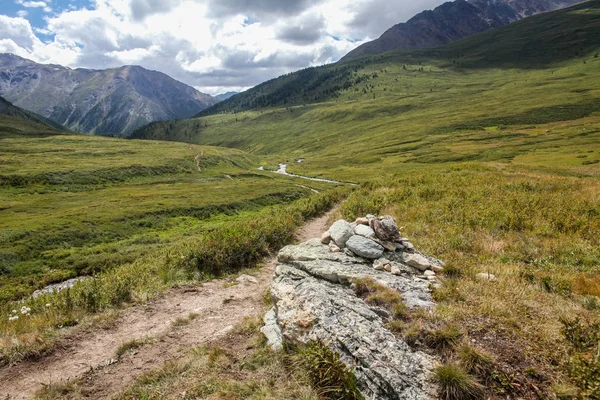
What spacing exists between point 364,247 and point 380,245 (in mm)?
803

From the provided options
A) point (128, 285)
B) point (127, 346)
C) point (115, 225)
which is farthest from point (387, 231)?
point (115, 225)

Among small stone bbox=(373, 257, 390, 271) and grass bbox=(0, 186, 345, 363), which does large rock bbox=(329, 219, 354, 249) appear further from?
grass bbox=(0, 186, 345, 363)

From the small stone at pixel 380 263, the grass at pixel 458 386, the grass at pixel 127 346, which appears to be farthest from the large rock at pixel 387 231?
the grass at pixel 127 346

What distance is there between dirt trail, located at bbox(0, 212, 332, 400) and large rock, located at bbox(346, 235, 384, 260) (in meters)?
4.66

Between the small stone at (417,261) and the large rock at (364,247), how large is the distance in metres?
1.17

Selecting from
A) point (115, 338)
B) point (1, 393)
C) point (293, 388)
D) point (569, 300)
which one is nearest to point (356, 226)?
point (569, 300)

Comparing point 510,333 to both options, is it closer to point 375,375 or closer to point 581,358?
point 581,358

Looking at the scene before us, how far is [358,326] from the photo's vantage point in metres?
8.26

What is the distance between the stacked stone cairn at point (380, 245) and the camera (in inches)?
507

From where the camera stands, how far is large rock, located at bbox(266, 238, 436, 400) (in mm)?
6934

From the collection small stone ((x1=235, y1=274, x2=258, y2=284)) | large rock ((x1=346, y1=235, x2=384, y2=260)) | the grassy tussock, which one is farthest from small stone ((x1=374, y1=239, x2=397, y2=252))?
the grassy tussock

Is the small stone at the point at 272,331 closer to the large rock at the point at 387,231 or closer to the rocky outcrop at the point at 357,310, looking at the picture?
the rocky outcrop at the point at 357,310

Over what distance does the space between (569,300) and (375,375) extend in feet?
23.9

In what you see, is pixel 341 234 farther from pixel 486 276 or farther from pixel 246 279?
pixel 486 276
